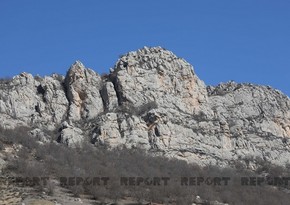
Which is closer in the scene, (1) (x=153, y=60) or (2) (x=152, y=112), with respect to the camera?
(2) (x=152, y=112)

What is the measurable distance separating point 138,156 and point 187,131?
480 inches

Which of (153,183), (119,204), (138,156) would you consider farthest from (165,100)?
(119,204)

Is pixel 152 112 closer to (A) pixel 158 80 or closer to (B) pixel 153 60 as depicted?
(A) pixel 158 80

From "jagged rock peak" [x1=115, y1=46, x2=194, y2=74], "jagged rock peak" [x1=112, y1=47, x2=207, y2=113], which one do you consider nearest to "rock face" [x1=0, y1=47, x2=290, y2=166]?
"jagged rock peak" [x1=115, y1=46, x2=194, y2=74]

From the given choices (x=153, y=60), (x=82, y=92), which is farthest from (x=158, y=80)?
(x=82, y=92)

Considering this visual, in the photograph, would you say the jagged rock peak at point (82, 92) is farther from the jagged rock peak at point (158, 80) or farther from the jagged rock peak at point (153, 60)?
the jagged rock peak at point (153, 60)

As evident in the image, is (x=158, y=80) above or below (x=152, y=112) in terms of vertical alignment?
above

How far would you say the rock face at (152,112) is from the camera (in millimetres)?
96250

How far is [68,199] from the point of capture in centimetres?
5906

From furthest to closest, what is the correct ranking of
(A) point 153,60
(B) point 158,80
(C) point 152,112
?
(A) point 153,60
(B) point 158,80
(C) point 152,112

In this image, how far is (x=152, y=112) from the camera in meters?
98.4

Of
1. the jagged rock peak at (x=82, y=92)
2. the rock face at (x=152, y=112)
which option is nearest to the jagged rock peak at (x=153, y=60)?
the rock face at (x=152, y=112)

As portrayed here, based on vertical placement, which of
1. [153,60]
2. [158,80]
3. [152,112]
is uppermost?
[153,60]

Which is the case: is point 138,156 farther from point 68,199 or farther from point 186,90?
point 68,199
